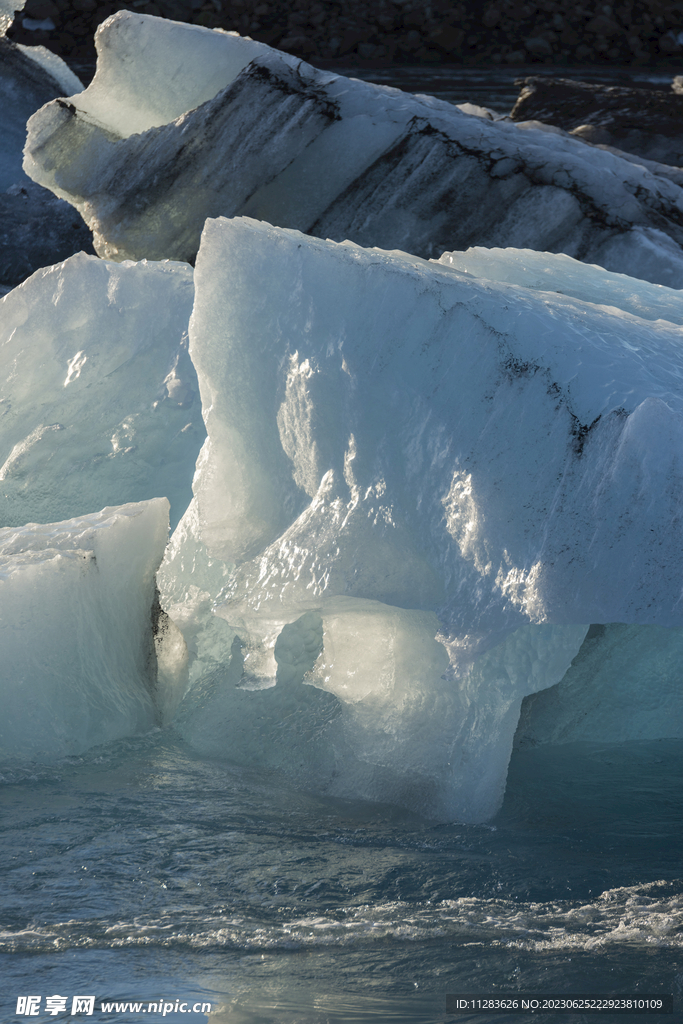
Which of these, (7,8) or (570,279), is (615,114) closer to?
(7,8)

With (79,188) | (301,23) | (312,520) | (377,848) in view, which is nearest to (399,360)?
(312,520)

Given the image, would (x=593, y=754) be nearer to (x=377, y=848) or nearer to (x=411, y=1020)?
(x=377, y=848)

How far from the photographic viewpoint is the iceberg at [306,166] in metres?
5.00

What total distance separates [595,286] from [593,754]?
1.68 metres

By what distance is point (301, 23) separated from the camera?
69.5 ft

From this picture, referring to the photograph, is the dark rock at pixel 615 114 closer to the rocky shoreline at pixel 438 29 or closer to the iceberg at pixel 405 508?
the iceberg at pixel 405 508

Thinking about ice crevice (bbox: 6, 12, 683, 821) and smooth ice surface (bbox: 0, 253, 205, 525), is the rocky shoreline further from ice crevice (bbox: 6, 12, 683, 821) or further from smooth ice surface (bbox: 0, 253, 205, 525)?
ice crevice (bbox: 6, 12, 683, 821)

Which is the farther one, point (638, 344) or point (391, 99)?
point (391, 99)

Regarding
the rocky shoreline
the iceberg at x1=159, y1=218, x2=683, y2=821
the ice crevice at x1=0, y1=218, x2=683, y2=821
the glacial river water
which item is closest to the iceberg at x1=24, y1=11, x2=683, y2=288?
the ice crevice at x1=0, y1=218, x2=683, y2=821

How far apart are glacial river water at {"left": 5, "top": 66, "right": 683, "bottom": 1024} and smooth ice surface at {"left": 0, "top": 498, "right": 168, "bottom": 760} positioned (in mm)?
130

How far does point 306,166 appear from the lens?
16.9 feet

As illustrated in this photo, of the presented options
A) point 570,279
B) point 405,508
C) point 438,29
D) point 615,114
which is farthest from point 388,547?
point 438,29

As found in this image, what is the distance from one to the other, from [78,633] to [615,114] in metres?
10.0

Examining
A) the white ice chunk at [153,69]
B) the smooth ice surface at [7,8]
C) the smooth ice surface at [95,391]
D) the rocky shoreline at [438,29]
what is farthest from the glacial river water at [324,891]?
the rocky shoreline at [438,29]
